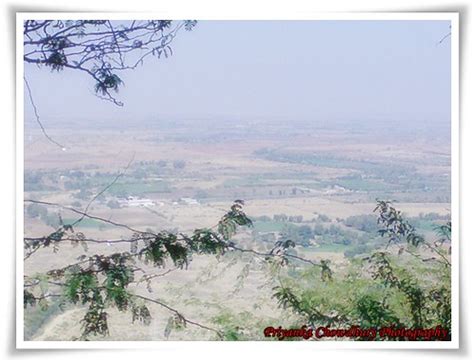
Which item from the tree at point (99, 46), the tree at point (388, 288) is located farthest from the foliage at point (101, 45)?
the tree at point (388, 288)

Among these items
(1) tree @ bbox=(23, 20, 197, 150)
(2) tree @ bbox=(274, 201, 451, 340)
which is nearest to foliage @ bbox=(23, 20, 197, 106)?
(1) tree @ bbox=(23, 20, 197, 150)

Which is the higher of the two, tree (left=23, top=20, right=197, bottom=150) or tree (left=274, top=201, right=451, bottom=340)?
tree (left=23, top=20, right=197, bottom=150)

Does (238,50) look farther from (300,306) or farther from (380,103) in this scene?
(300,306)

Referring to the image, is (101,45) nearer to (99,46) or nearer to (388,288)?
(99,46)

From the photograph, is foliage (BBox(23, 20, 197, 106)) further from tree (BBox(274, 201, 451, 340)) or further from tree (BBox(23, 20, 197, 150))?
tree (BBox(274, 201, 451, 340))

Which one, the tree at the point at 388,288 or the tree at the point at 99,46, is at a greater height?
the tree at the point at 99,46

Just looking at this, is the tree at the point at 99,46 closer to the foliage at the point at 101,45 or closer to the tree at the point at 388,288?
the foliage at the point at 101,45

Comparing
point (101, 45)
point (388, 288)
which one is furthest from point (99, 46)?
point (388, 288)

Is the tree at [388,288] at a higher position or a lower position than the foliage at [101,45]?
lower

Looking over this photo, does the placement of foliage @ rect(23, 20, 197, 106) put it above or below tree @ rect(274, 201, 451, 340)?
above

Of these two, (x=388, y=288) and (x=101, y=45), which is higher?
(x=101, y=45)
